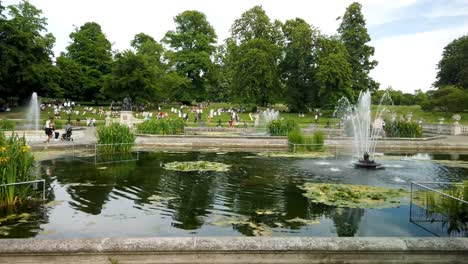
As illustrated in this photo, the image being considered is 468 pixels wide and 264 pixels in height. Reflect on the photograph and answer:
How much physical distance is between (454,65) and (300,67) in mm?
32080

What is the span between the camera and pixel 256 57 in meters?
57.9

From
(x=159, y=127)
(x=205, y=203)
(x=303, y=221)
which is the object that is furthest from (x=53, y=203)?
(x=159, y=127)

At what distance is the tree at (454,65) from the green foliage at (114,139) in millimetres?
63897

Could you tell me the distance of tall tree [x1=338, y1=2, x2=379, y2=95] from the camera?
6328 cm

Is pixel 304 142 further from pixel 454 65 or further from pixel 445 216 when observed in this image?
pixel 454 65

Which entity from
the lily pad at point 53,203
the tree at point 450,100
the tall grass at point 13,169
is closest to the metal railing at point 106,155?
the lily pad at point 53,203

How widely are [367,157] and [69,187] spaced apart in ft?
40.5

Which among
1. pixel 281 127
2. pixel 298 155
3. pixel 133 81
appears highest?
pixel 133 81

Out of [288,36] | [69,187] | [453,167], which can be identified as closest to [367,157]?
[453,167]

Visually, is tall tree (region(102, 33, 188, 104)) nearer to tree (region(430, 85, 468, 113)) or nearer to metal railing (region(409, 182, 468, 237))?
tree (region(430, 85, 468, 113))

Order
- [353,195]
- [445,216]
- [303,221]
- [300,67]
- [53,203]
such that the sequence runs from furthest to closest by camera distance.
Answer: [300,67] < [353,195] < [53,203] < [303,221] < [445,216]

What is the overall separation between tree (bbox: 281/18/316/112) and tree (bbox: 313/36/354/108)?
5.72ft

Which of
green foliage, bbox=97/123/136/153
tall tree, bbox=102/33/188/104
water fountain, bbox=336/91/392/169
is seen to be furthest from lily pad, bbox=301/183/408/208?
tall tree, bbox=102/33/188/104

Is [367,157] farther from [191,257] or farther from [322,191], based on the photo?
[191,257]
